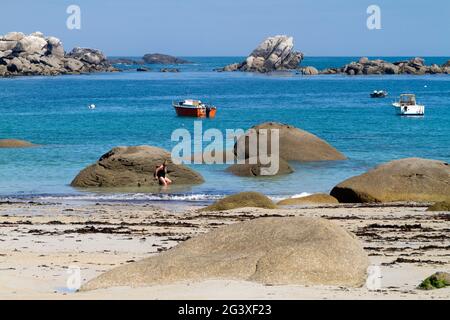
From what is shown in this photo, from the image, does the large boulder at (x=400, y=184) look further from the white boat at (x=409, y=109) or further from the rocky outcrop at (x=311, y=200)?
the white boat at (x=409, y=109)

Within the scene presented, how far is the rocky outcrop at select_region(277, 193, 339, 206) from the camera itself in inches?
1209

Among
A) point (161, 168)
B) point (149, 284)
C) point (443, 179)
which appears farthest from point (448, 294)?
point (161, 168)

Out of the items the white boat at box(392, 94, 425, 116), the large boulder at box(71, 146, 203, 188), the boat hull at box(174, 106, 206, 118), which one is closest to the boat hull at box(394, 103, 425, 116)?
the white boat at box(392, 94, 425, 116)

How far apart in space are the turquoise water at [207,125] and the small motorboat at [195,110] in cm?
93

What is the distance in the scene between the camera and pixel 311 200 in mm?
31375

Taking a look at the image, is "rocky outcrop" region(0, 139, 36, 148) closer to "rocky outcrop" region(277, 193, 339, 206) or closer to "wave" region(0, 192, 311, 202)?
"wave" region(0, 192, 311, 202)

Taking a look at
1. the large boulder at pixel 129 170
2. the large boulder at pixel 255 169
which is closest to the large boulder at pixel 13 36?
the large boulder at pixel 255 169

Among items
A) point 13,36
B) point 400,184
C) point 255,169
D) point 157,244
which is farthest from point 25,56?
point 157,244

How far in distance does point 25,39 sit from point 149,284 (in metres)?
174

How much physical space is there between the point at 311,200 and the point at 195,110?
167 feet

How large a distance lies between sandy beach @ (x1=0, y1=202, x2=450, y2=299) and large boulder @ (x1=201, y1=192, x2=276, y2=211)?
0.65 m

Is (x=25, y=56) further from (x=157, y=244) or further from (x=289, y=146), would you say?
(x=157, y=244)

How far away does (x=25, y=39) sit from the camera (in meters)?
181

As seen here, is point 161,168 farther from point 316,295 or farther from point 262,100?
point 262,100
